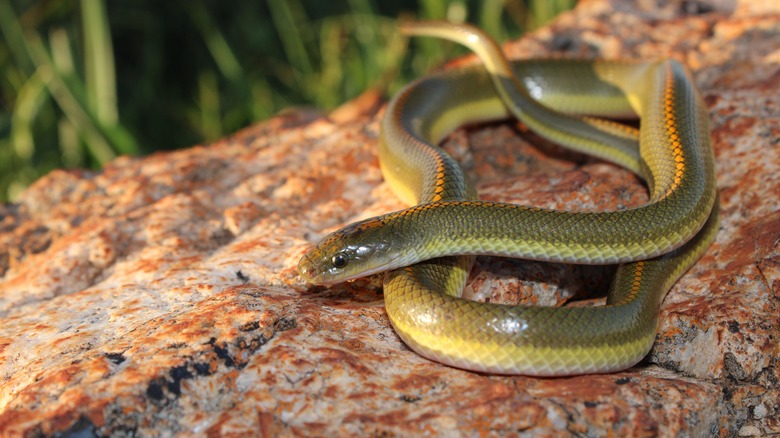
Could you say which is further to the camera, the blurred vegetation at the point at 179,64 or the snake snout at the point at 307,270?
the blurred vegetation at the point at 179,64

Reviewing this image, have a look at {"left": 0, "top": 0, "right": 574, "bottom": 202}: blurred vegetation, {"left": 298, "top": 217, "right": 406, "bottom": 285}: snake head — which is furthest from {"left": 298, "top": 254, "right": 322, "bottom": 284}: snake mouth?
{"left": 0, "top": 0, "right": 574, "bottom": 202}: blurred vegetation

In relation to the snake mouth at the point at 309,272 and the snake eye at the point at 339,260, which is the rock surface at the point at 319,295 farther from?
the snake eye at the point at 339,260

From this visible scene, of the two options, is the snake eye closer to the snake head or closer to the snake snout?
the snake head

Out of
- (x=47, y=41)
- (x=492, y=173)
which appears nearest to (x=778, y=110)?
(x=492, y=173)

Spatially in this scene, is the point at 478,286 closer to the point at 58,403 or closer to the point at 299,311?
the point at 299,311

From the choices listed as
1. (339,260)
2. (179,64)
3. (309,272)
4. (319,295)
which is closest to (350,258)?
(339,260)

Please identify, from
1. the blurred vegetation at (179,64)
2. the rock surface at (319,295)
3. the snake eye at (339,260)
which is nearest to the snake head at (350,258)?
the snake eye at (339,260)

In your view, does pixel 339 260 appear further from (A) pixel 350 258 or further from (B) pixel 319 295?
(B) pixel 319 295
